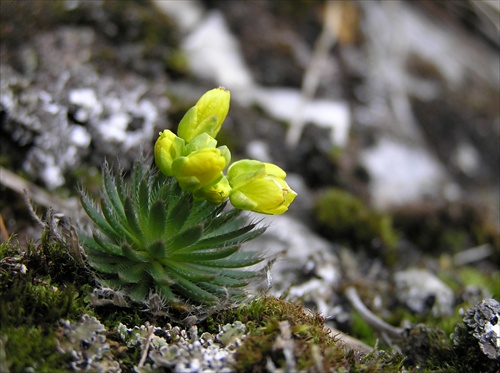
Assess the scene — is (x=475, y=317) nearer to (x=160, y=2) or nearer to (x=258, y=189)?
(x=258, y=189)

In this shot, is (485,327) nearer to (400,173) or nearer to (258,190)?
(258,190)

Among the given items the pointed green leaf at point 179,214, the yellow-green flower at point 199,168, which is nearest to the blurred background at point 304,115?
the pointed green leaf at point 179,214

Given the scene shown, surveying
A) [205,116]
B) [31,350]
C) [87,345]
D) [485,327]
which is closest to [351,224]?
[485,327]

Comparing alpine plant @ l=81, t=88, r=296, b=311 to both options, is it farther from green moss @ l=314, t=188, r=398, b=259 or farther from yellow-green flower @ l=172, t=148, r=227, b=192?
green moss @ l=314, t=188, r=398, b=259

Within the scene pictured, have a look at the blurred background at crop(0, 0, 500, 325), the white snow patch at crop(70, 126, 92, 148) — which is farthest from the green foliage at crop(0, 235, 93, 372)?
the white snow patch at crop(70, 126, 92, 148)

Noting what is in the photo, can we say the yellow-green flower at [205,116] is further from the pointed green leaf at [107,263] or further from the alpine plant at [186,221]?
the pointed green leaf at [107,263]

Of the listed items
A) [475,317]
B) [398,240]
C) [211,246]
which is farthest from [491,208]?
[211,246]
